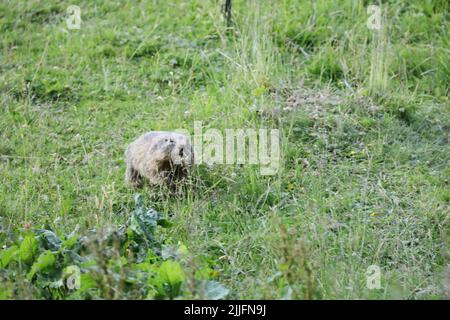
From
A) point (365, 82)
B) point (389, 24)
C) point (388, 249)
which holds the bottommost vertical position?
point (388, 249)

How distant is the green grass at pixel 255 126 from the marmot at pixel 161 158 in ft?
0.42

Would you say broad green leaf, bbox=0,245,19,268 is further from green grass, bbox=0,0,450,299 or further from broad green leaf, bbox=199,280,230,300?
broad green leaf, bbox=199,280,230,300

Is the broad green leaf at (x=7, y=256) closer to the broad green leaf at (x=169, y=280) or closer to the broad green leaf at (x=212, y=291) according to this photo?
the broad green leaf at (x=169, y=280)

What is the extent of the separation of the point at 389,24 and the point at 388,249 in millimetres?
3365

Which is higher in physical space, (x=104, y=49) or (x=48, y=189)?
(x=104, y=49)

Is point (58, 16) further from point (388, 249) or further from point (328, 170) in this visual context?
point (388, 249)

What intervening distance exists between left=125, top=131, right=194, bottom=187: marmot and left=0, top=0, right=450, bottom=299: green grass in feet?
0.42

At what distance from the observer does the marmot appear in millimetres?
4703

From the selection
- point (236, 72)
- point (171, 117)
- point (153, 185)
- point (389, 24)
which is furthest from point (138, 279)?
point (389, 24)

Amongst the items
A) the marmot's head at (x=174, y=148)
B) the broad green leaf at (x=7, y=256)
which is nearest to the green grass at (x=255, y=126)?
the broad green leaf at (x=7, y=256)

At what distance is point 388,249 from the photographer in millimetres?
4176

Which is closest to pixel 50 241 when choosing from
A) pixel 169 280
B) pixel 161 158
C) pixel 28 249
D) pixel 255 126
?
pixel 28 249
